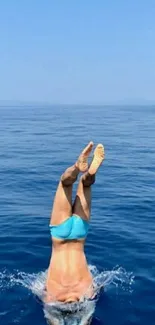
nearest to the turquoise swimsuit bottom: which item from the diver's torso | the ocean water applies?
the diver's torso

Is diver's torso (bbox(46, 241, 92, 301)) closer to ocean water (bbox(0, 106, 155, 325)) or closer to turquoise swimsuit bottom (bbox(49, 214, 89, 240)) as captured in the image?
turquoise swimsuit bottom (bbox(49, 214, 89, 240))

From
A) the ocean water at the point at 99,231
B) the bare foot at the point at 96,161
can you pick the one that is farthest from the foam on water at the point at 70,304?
the bare foot at the point at 96,161

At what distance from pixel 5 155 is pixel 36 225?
16930mm

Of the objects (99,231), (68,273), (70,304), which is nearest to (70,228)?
(68,273)

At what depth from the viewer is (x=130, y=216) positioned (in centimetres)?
2022

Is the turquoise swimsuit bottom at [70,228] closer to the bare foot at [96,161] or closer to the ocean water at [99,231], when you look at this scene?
the bare foot at [96,161]

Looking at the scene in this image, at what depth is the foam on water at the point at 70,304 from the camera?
10648 millimetres

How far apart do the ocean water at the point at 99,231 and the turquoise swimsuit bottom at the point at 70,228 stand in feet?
7.84

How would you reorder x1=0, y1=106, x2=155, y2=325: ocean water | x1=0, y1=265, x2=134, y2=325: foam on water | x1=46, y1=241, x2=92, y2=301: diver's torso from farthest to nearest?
x1=0, y1=106, x2=155, y2=325: ocean water, x1=46, y1=241, x2=92, y2=301: diver's torso, x1=0, y1=265, x2=134, y2=325: foam on water

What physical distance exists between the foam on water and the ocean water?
3cm

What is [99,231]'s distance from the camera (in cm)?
1838

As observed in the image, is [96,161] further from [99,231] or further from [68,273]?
[99,231]

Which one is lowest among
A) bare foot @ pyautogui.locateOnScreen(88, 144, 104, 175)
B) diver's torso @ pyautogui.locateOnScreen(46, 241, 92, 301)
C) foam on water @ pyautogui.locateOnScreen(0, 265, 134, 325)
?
foam on water @ pyautogui.locateOnScreen(0, 265, 134, 325)

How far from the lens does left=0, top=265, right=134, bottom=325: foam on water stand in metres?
10.6
